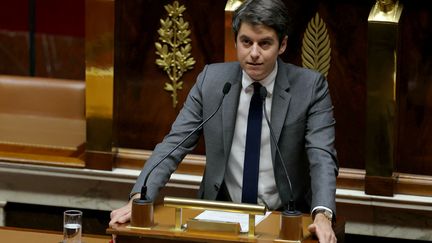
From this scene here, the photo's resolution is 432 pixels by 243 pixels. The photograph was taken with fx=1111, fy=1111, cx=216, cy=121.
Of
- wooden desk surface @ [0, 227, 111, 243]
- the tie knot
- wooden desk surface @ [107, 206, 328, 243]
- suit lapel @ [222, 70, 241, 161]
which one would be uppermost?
the tie knot

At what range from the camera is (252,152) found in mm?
3281

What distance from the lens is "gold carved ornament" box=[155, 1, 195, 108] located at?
439 cm

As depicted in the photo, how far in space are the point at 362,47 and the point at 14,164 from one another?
1.49 meters

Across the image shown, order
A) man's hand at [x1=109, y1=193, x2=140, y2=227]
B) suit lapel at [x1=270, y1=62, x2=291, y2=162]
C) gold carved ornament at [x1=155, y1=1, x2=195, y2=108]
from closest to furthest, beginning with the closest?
man's hand at [x1=109, y1=193, x2=140, y2=227] → suit lapel at [x1=270, y1=62, x2=291, y2=162] → gold carved ornament at [x1=155, y1=1, x2=195, y2=108]

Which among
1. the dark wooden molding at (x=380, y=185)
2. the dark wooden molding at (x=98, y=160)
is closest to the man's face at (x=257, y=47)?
the dark wooden molding at (x=380, y=185)

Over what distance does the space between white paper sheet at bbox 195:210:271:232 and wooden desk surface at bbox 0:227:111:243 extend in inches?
17.4

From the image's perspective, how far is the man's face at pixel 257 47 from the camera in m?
3.15

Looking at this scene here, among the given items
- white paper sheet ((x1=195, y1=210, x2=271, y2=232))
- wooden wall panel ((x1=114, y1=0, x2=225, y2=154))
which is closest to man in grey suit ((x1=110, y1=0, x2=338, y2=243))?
white paper sheet ((x1=195, y1=210, x2=271, y2=232))

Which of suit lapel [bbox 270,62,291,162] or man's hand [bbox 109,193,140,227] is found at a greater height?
suit lapel [bbox 270,62,291,162]

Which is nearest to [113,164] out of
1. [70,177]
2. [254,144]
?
[70,177]

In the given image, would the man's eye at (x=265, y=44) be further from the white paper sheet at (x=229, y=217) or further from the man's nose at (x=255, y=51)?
the white paper sheet at (x=229, y=217)

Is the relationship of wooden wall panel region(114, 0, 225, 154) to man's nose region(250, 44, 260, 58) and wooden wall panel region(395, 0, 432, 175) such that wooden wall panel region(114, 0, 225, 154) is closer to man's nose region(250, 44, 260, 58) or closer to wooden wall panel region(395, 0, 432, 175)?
wooden wall panel region(395, 0, 432, 175)

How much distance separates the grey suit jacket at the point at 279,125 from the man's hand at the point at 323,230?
0.36 meters

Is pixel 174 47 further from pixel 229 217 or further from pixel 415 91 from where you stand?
pixel 229 217
